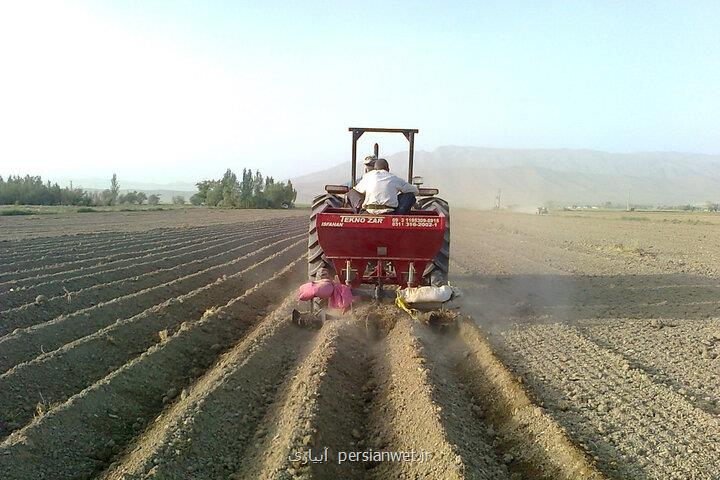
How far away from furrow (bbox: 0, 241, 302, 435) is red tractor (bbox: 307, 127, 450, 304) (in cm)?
155

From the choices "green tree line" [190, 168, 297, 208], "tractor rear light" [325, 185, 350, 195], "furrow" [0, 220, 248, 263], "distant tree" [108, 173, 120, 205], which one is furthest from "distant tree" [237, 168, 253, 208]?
"tractor rear light" [325, 185, 350, 195]

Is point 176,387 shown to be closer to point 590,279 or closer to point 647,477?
point 647,477

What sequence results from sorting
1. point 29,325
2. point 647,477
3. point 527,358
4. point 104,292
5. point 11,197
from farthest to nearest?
1. point 11,197
2. point 104,292
3. point 29,325
4. point 527,358
5. point 647,477

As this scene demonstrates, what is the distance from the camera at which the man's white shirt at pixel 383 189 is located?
6.99 metres

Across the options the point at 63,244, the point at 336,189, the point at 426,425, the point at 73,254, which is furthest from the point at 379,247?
the point at 63,244

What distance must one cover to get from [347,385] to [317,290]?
198cm

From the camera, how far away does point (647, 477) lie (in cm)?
314

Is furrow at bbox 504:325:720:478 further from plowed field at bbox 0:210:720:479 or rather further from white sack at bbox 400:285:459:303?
white sack at bbox 400:285:459:303

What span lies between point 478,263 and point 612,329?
19.3 ft

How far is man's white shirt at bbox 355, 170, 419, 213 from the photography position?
6988mm

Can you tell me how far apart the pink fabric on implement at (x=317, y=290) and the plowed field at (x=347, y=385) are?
1.18 ft

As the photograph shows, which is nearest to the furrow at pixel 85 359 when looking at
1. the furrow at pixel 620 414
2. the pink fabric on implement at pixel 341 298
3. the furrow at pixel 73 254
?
the pink fabric on implement at pixel 341 298

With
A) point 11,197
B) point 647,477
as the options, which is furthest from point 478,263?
point 11,197

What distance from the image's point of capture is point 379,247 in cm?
671
